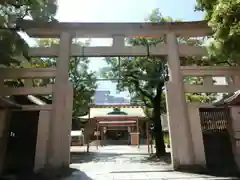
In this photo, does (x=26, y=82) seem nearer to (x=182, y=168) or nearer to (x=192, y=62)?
(x=182, y=168)

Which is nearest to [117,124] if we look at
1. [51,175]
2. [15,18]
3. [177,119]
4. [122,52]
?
[122,52]

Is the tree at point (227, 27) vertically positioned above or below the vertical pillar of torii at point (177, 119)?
above

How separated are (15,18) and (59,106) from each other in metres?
3.42

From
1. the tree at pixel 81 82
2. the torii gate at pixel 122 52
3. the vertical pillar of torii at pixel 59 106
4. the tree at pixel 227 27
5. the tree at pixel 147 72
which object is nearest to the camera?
the tree at pixel 227 27

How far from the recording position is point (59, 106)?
26.3ft

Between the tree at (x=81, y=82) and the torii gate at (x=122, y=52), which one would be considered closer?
the torii gate at (x=122, y=52)

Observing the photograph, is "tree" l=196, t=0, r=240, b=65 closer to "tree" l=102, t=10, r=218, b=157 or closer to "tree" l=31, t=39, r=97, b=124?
"tree" l=102, t=10, r=218, b=157

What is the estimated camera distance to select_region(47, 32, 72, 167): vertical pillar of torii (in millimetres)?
7652

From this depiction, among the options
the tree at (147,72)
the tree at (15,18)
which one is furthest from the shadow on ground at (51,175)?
the tree at (147,72)

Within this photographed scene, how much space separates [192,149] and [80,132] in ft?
61.2

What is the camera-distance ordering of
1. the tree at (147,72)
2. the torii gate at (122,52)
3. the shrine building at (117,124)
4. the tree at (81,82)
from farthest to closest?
1. the shrine building at (117,124)
2. the tree at (81,82)
3. the tree at (147,72)
4. the torii gate at (122,52)

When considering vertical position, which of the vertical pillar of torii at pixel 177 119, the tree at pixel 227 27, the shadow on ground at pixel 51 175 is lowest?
the shadow on ground at pixel 51 175

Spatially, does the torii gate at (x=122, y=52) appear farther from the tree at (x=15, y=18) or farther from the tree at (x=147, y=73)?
the tree at (x=147, y=73)

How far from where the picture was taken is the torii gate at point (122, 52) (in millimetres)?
7816
